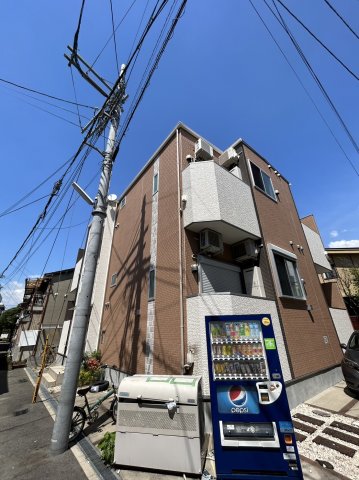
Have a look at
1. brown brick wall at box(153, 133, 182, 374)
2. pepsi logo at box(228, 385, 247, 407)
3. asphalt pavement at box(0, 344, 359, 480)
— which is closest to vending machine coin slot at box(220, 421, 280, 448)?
pepsi logo at box(228, 385, 247, 407)

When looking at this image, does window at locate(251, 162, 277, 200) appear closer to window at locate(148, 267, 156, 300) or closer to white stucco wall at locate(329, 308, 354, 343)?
window at locate(148, 267, 156, 300)

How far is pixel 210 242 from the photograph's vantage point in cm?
712

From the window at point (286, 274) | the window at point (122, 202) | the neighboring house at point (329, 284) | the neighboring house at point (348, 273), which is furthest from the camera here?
the neighboring house at point (348, 273)

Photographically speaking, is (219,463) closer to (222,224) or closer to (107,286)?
(222,224)

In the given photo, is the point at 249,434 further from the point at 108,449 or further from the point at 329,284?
the point at 329,284

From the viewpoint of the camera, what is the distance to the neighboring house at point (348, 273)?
1712cm

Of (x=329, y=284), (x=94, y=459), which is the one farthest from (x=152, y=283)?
(x=329, y=284)

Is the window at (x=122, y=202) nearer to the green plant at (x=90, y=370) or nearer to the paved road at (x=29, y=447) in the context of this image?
the green plant at (x=90, y=370)

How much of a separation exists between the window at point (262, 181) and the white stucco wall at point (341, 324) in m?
6.71

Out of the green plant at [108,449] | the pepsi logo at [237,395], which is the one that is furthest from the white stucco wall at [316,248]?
the green plant at [108,449]

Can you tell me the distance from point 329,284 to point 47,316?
23.5 meters

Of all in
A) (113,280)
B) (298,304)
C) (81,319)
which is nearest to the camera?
(81,319)

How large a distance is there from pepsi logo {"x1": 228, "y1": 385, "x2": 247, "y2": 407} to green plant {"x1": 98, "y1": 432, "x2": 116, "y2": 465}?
257 centimetres

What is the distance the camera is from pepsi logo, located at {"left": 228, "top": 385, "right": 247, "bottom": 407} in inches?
143
